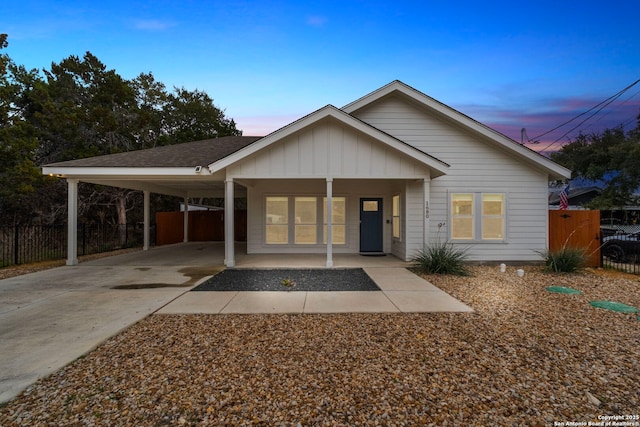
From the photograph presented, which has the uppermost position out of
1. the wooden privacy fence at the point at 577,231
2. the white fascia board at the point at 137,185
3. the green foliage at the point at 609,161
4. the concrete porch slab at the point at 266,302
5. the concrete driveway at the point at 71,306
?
the green foliage at the point at 609,161

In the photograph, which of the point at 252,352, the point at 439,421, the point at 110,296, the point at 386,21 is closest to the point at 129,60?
the point at 386,21

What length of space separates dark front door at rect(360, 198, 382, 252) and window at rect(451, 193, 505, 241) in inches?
106

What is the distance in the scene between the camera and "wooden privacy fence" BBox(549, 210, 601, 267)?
955cm

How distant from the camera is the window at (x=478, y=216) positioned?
1010 cm

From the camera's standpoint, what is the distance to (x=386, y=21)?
44.0 feet

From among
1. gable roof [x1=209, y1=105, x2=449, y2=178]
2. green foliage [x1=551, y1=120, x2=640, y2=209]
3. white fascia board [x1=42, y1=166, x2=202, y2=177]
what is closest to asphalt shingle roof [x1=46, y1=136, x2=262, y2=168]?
white fascia board [x1=42, y1=166, x2=202, y2=177]

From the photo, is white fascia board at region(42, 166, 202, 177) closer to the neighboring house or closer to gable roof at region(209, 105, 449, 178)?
the neighboring house

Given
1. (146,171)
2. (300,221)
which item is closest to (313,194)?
(300,221)

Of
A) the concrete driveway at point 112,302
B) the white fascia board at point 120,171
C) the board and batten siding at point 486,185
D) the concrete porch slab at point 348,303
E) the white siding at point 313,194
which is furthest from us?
the white siding at point 313,194

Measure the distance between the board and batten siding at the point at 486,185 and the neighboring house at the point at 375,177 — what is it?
0.03m

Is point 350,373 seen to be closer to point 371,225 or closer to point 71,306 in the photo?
point 71,306

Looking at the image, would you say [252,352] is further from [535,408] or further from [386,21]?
[386,21]

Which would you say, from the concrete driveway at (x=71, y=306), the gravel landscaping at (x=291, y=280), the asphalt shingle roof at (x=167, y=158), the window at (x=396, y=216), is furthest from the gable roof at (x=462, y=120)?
the concrete driveway at (x=71, y=306)

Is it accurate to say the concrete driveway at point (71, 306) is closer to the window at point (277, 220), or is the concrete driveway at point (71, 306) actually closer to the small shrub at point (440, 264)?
the window at point (277, 220)
